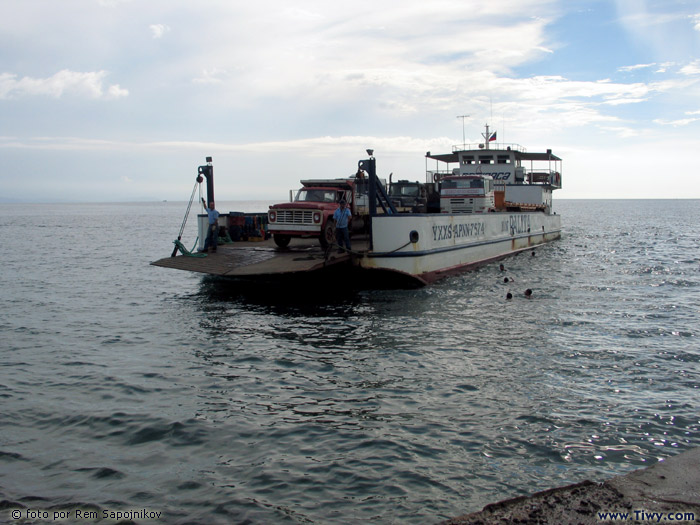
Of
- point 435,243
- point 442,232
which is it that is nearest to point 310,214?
point 435,243

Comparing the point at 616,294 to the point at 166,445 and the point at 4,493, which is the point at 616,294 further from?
the point at 4,493

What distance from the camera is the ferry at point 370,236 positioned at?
1481 cm

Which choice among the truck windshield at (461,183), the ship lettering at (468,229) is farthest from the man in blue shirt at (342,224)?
the truck windshield at (461,183)

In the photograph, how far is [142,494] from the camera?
5.25m

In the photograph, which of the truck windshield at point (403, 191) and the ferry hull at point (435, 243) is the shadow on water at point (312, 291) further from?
the truck windshield at point (403, 191)

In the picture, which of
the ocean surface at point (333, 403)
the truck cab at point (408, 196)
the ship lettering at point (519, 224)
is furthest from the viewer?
the ship lettering at point (519, 224)

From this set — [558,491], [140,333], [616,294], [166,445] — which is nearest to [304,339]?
[140,333]

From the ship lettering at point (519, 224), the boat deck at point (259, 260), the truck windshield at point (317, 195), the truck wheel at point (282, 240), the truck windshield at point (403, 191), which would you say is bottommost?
the boat deck at point (259, 260)

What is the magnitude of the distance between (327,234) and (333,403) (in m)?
9.14

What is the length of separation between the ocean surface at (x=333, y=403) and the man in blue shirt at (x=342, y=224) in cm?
171

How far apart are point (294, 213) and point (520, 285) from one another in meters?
7.14

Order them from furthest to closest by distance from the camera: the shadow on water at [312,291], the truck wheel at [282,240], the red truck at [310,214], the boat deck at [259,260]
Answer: the truck wheel at [282,240] → the red truck at [310,214] → the shadow on water at [312,291] → the boat deck at [259,260]

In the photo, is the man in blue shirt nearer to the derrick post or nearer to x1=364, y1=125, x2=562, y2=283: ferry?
x1=364, y1=125, x2=562, y2=283: ferry

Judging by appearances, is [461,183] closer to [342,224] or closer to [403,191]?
A: [403,191]
